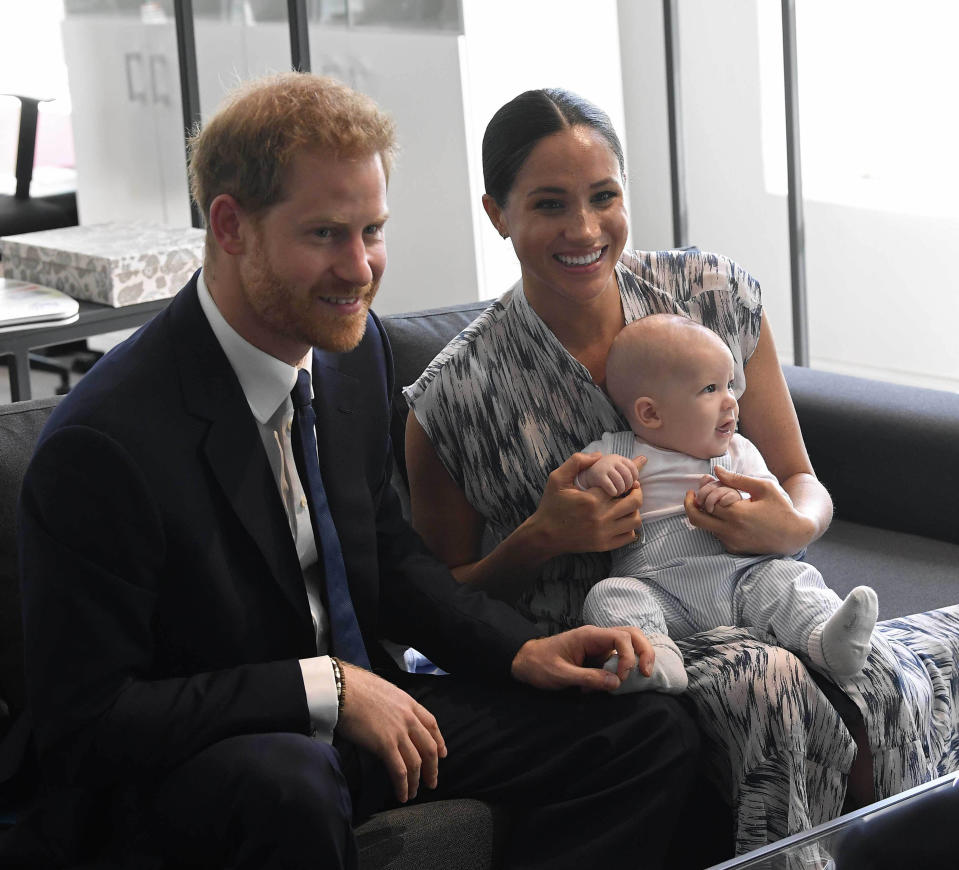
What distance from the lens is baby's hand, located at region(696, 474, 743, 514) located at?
183 centimetres

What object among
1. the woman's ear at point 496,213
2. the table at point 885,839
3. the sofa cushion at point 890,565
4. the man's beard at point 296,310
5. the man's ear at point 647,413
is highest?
the woman's ear at point 496,213

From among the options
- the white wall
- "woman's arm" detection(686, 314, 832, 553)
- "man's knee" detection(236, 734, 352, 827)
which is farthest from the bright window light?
"man's knee" detection(236, 734, 352, 827)

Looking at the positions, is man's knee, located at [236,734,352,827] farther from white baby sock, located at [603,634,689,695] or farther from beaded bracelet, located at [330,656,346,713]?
white baby sock, located at [603,634,689,695]

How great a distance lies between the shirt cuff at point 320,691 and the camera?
1.54 m

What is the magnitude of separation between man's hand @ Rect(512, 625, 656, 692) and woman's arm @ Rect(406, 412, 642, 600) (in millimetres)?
161

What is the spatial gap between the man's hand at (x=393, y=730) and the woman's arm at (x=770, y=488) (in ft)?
1.61

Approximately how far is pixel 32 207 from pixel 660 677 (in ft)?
12.3

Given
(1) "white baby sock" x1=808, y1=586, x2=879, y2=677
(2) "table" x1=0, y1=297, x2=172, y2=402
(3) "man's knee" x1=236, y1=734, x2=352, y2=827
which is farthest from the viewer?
(2) "table" x1=0, y1=297, x2=172, y2=402

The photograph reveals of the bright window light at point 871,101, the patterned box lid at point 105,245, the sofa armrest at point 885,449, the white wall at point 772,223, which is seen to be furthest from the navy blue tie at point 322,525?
the bright window light at point 871,101

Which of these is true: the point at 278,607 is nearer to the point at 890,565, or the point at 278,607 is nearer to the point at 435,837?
the point at 435,837

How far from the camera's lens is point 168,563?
5.05 feet

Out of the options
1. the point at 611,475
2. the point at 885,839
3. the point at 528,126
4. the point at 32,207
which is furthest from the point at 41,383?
the point at 885,839

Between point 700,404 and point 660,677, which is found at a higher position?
point 700,404

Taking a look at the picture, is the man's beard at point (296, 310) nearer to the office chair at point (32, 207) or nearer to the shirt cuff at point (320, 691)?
the shirt cuff at point (320, 691)
